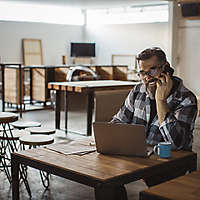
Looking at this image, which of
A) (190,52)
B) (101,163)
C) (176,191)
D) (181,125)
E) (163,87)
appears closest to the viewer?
(176,191)

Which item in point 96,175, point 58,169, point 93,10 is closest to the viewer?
point 96,175

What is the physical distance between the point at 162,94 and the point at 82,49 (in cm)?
1145

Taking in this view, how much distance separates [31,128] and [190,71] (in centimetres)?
434

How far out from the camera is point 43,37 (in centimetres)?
1341

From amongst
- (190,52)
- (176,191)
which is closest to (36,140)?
(176,191)

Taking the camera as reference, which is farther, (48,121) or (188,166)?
(48,121)

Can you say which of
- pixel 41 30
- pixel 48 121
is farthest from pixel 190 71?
pixel 41 30

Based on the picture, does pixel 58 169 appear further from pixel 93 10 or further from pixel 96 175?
pixel 93 10

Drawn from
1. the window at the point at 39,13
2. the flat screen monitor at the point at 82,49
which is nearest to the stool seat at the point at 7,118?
the window at the point at 39,13

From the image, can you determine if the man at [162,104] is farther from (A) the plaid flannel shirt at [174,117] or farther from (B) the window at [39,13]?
(B) the window at [39,13]

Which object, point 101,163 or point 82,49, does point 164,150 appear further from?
point 82,49

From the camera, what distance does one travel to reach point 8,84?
825 cm

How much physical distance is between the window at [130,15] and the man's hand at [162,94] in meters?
10.0

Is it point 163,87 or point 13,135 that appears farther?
point 13,135
